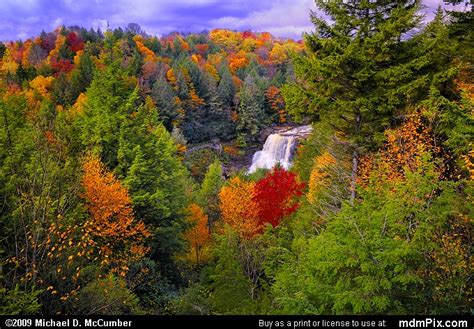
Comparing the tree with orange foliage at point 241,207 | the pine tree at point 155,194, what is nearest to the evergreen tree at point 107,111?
the pine tree at point 155,194

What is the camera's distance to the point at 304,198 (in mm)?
21156

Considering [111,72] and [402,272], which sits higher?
[111,72]

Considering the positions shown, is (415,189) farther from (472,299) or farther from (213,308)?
(213,308)

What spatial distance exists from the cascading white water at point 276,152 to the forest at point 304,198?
2869 cm

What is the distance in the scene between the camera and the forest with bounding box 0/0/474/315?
688 centimetres

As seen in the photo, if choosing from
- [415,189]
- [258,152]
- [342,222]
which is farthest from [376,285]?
[258,152]

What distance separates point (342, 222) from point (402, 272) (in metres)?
1.46

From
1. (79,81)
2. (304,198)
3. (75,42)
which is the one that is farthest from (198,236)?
(75,42)

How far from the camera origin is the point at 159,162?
1969cm

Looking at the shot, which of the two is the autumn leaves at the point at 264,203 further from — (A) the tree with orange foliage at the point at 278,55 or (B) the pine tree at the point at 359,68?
(A) the tree with orange foliage at the point at 278,55
